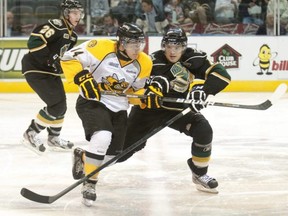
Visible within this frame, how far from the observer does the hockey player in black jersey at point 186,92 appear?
3785mm

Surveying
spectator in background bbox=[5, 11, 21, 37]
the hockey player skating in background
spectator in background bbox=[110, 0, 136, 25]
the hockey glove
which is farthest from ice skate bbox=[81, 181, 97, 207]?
spectator in background bbox=[110, 0, 136, 25]

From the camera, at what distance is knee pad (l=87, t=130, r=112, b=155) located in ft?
11.5

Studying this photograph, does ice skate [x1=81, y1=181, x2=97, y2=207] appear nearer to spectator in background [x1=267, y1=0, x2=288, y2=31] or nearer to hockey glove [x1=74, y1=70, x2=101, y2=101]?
hockey glove [x1=74, y1=70, x2=101, y2=101]

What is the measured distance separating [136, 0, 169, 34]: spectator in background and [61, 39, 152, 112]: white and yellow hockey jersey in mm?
5569

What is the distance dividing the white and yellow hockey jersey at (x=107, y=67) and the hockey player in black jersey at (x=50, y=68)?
1.38 m

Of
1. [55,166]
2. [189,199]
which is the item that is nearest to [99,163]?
[189,199]

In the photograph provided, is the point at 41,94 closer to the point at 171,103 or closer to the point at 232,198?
the point at 171,103

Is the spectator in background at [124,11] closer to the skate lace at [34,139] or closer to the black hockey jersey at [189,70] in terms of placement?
the skate lace at [34,139]

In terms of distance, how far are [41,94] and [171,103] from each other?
1.41 meters

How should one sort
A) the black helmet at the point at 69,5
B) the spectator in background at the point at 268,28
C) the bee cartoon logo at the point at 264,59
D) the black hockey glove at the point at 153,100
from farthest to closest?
the spectator in background at the point at 268,28 < the bee cartoon logo at the point at 264,59 < the black helmet at the point at 69,5 < the black hockey glove at the point at 153,100

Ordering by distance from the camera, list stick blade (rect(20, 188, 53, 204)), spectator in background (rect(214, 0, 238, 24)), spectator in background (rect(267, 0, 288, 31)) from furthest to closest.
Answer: spectator in background (rect(214, 0, 238, 24)) → spectator in background (rect(267, 0, 288, 31)) → stick blade (rect(20, 188, 53, 204))

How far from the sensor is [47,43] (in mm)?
5070

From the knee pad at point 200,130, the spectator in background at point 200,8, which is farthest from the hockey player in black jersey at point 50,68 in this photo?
the spectator in background at point 200,8

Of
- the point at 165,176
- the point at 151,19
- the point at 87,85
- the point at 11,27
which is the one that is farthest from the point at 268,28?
the point at 87,85
